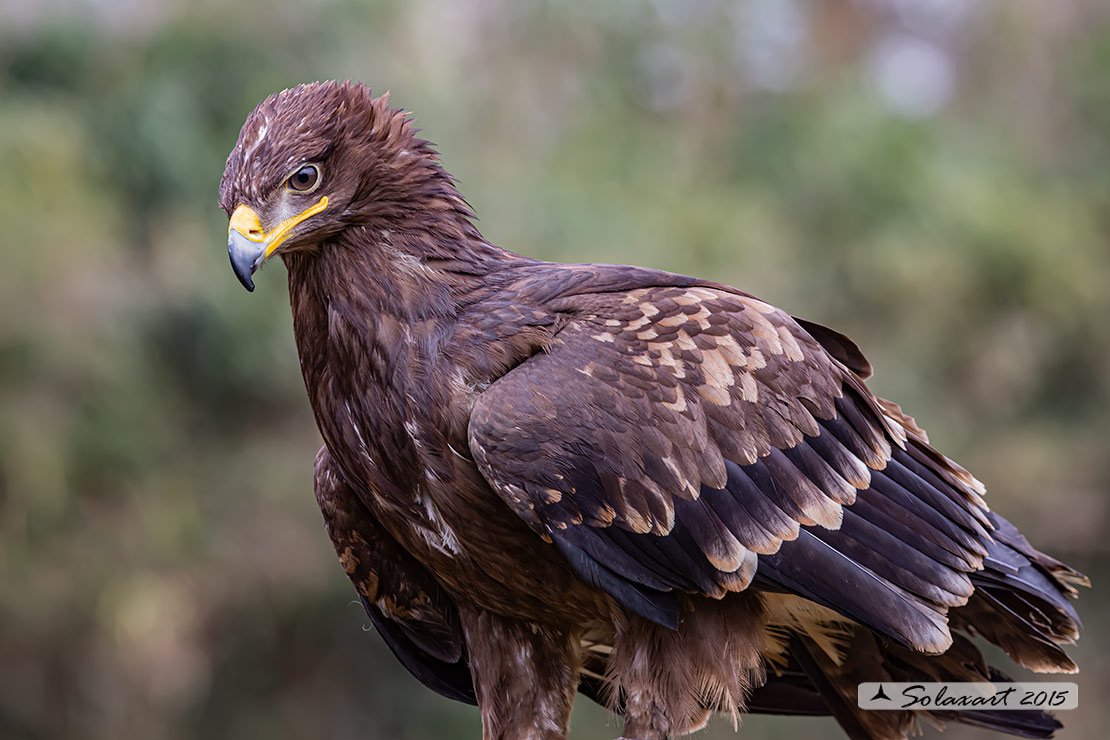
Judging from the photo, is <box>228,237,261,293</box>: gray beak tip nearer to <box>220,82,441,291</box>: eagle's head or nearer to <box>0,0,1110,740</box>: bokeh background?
<box>220,82,441,291</box>: eagle's head

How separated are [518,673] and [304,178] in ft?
5.13

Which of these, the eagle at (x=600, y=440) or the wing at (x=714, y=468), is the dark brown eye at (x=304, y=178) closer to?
the eagle at (x=600, y=440)

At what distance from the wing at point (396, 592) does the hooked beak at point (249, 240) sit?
799 millimetres

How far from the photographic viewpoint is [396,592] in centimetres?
368

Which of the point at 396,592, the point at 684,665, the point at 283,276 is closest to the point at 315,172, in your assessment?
the point at 396,592

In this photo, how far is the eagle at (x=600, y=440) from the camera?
2.95 m

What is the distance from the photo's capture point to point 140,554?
7398mm

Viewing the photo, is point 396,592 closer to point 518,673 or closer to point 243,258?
point 518,673

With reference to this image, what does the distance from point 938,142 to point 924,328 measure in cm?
170

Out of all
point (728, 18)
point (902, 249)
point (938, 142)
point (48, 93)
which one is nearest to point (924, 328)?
point (902, 249)

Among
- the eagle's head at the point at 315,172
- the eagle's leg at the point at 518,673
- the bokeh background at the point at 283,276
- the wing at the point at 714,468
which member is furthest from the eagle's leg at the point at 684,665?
the bokeh background at the point at 283,276

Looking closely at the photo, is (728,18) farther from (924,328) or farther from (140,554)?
(140,554)

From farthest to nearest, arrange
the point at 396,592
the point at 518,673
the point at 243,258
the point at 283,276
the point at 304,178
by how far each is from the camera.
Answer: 1. the point at 283,276
2. the point at 396,592
3. the point at 518,673
4. the point at 304,178
5. the point at 243,258

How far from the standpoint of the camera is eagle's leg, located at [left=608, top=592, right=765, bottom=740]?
310 cm
